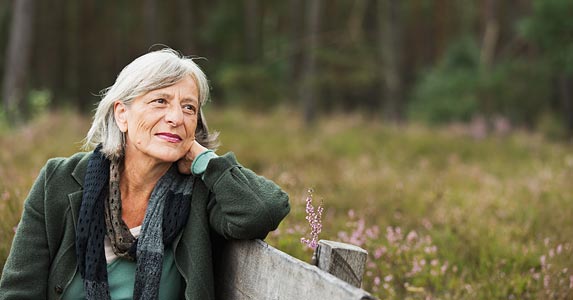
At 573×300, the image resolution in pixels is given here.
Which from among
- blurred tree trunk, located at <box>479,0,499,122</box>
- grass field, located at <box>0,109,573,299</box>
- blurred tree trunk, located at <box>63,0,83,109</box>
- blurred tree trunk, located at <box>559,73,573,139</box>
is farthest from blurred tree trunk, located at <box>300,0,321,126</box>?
blurred tree trunk, located at <box>63,0,83,109</box>

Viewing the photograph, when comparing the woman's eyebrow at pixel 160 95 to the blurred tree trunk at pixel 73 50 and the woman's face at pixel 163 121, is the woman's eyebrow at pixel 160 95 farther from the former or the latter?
the blurred tree trunk at pixel 73 50

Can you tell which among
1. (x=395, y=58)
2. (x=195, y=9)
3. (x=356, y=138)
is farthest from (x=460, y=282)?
(x=195, y=9)

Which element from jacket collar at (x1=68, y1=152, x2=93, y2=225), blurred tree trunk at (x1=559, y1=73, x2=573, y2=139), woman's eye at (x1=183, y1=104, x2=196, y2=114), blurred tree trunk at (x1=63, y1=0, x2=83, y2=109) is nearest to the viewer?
jacket collar at (x1=68, y1=152, x2=93, y2=225)

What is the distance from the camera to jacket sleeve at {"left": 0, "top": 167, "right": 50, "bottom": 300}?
2.80 m

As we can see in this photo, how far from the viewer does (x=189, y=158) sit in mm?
3012

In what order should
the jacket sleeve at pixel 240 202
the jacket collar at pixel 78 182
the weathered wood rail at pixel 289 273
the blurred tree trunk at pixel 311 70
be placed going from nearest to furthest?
the weathered wood rail at pixel 289 273, the jacket sleeve at pixel 240 202, the jacket collar at pixel 78 182, the blurred tree trunk at pixel 311 70

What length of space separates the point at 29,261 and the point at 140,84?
2.73 feet

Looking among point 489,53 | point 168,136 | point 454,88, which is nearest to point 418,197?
point 168,136

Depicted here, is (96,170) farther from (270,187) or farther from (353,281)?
(353,281)

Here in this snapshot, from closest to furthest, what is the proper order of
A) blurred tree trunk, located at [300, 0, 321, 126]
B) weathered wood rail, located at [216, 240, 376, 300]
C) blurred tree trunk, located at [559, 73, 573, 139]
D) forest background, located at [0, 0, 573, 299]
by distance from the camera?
weathered wood rail, located at [216, 240, 376, 300], forest background, located at [0, 0, 573, 299], blurred tree trunk, located at [300, 0, 321, 126], blurred tree trunk, located at [559, 73, 573, 139]

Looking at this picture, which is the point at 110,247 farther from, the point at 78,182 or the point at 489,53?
the point at 489,53

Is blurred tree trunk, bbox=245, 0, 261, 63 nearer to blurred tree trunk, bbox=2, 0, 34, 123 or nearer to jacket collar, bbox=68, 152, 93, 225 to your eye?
blurred tree trunk, bbox=2, 0, 34, 123

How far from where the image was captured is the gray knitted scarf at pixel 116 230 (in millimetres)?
2828

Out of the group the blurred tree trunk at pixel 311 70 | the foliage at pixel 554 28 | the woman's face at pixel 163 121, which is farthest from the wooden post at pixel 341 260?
the blurred tree trunk at pixel 311 70
